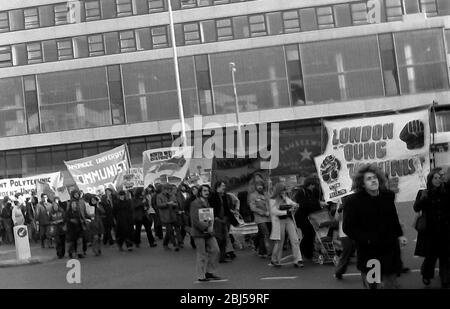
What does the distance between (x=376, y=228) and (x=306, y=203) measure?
15.7 ft

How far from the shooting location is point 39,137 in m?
39.2

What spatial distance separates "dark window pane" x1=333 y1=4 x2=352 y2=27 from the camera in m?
36.7

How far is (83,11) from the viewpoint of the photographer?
3956 cm

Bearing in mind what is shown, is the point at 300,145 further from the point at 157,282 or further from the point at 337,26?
the point at 337,26

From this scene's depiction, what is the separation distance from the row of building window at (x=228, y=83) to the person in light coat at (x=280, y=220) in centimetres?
2623

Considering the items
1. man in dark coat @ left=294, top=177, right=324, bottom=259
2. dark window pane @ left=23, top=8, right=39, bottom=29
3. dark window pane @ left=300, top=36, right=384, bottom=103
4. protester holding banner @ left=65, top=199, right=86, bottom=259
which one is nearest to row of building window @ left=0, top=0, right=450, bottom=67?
dark window pane @ left=23, top=8, right=39, bottom=29

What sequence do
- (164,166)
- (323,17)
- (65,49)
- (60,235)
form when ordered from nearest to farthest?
(60,235)
(164,166)
(323,17)
(65,49)

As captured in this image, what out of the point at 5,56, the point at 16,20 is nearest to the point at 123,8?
the point at 16,20

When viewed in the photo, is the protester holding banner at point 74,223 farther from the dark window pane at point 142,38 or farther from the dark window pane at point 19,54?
the dark window pane at point 19,54

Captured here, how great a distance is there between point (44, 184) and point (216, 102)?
1720 cm

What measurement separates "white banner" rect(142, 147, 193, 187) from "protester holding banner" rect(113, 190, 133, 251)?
132 inches

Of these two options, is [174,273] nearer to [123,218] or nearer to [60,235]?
[123,218]

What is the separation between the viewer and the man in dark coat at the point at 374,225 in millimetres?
6395

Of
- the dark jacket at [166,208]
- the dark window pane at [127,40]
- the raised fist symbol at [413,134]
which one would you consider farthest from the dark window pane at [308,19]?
the raised fist symbol at [413,134]
